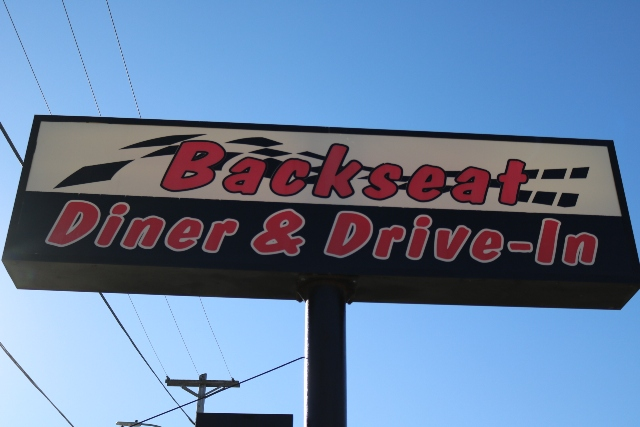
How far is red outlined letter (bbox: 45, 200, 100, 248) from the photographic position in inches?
292

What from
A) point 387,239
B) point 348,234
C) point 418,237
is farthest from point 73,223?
point 418,237

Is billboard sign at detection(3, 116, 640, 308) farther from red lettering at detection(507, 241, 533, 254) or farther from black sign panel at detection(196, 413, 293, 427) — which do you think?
black sign panel at detection(196, 413, 293, 427)

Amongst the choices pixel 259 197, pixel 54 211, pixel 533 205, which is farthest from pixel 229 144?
pixel 533 205

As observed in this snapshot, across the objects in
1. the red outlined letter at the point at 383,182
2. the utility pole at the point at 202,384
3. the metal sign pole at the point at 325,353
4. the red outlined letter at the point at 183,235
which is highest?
the utility pole at the point at 202,384

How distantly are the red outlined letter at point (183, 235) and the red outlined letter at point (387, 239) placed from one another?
1592 mm

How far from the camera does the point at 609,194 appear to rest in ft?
26.4

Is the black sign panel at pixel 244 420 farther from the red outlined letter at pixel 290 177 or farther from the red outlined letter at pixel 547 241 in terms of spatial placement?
the red outlined letter at pixel 547 241

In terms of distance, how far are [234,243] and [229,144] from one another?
1.15 m

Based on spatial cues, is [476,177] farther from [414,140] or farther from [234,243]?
[234,243]

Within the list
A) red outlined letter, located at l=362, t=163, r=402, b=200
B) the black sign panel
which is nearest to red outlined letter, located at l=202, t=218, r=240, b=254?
red outlined letter, located at l=362, t=163, r=402, b=200

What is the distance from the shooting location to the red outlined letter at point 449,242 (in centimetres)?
752

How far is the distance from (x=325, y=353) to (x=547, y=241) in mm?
2345

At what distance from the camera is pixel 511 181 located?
8031mm

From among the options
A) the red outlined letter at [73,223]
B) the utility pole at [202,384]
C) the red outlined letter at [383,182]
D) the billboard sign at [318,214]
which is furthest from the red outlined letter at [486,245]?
the utility pole at [202,384]
